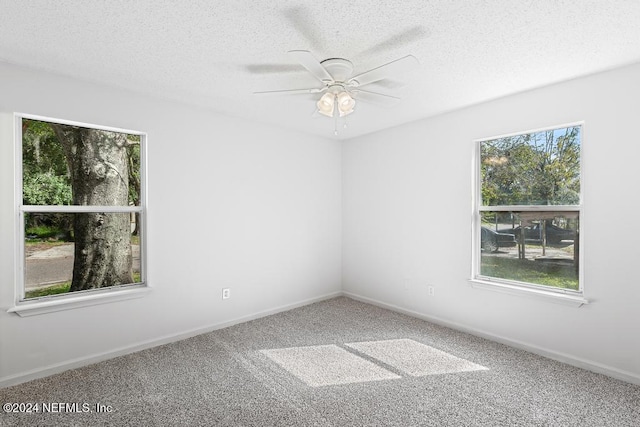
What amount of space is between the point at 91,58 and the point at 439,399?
11.2 feet

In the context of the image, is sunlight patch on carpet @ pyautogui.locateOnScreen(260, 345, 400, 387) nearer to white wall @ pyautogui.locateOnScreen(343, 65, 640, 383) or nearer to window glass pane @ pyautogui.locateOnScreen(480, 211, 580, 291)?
white wall @ pyautogui.locateOnScreen(343, 65, 640, 383)

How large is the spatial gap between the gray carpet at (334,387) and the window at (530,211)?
72 centimetres

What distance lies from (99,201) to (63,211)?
27 cm

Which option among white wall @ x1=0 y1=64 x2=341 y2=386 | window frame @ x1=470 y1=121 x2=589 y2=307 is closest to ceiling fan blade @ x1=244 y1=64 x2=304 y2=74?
white wall @ x1=0 y1=64 x2=341 y2=386

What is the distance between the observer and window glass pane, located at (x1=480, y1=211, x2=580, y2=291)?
A: 280cm

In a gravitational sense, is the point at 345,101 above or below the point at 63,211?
above

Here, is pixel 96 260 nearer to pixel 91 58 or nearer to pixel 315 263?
pixel 91 58

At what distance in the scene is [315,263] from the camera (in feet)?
14.8

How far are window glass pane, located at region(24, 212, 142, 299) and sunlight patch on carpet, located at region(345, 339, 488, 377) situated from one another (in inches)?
89.9

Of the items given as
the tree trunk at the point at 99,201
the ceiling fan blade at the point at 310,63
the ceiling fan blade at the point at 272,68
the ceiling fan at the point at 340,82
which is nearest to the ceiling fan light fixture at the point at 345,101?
the ceiling fan at the point at 340,82

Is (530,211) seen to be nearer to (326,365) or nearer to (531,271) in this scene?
(531,271)

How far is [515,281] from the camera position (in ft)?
10.2

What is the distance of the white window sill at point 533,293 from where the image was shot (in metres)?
2.66

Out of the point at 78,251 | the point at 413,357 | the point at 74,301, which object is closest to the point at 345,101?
the point at 413,357
